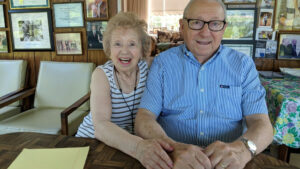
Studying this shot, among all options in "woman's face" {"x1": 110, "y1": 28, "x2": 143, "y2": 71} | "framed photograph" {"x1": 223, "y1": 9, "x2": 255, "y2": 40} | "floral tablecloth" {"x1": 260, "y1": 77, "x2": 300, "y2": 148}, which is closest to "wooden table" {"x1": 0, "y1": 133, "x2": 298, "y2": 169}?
"woman's face" {"x1": 110, "y1": 28, "x2": 143, "y2": 71}

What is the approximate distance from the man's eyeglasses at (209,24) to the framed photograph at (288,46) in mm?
1476

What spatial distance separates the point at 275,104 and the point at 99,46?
1942 mm

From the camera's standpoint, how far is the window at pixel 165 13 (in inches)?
199

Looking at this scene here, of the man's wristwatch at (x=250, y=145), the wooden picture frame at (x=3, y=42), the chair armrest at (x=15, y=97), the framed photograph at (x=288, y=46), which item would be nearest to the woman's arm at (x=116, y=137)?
the man's wristwatch at (x=250, y=145)

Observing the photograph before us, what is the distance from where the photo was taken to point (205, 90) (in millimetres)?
1195

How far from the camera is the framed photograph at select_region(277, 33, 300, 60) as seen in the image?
7.49ft

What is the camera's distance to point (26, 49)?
9.37ft

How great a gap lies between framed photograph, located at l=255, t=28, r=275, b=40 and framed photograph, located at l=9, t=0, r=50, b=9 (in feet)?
7.91

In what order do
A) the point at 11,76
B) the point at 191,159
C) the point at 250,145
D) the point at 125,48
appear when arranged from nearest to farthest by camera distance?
the point at 191,159 → the point at 250,145 → the point at 125,48 → the point at 11,76

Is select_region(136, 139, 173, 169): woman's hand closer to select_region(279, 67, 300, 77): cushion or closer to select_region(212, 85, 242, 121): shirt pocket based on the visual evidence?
select_region(212, 85, 242, 121): shirt pocket

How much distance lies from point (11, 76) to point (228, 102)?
258 cm

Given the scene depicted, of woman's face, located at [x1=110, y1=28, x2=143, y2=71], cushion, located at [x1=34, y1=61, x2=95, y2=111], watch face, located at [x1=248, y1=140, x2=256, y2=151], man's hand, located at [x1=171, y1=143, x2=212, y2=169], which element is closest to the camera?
man's hand, located at [x1=171, y1=143, x2=212, y2=169]

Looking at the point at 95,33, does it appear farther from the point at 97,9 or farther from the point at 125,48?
the point at 125,48

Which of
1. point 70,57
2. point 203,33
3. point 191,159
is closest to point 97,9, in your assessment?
point 70,57
